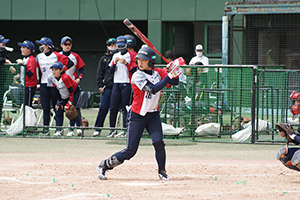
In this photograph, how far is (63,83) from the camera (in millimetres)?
11102

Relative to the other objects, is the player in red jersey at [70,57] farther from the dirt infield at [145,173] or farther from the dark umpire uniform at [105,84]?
the dirt infield at [145,173]

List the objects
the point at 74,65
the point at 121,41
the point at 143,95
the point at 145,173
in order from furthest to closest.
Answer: the point at 74,65
the point at 121,41
the point at 145,173
the point at 143,95

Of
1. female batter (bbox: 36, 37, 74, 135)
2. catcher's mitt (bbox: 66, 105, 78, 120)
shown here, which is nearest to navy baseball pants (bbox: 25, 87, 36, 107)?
female batter (bbox: 36, 37, 74, 135)

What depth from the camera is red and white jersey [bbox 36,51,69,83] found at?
1144cm

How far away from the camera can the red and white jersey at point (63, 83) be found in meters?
11.1

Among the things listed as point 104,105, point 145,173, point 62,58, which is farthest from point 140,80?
point 62,58

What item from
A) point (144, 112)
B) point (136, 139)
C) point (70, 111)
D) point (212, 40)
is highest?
point (212, 40)

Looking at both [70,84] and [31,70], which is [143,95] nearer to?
[70,84]

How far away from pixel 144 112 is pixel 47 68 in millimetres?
5626

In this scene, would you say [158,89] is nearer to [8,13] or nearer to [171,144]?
[171,144]

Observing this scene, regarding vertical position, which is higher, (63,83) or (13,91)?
(63,83)

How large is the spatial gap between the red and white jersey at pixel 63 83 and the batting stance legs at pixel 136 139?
476cm

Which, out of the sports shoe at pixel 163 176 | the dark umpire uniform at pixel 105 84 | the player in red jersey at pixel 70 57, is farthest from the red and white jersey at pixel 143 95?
the player in red jersey at pixel 70 57

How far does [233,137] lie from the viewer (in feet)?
35.6
